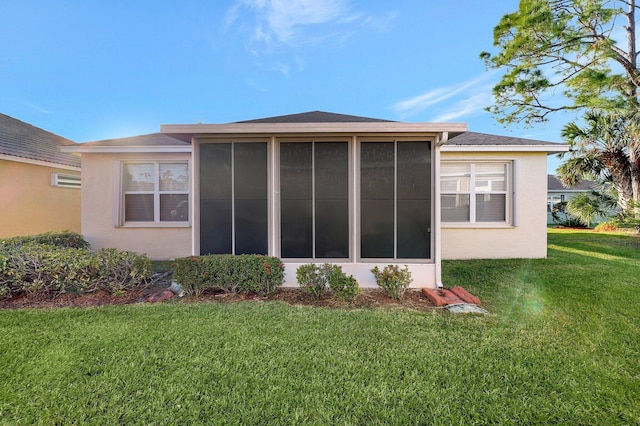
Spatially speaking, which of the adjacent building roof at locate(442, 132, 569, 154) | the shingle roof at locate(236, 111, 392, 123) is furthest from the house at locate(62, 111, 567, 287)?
the shingle roof at locate(236, 111, 392, 123)

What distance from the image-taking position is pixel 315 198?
5.24 m

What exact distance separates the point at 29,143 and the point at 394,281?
13579 mm

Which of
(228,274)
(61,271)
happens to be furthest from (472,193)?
(61,271)

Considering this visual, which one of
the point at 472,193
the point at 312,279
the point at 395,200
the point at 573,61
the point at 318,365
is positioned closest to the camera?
the point at 318,365

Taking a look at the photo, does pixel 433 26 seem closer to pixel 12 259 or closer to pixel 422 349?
pixel 422 349

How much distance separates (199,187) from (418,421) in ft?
16.0

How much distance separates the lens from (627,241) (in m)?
10.1

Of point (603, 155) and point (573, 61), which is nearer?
point (603, 155)

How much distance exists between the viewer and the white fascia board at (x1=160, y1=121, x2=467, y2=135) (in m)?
4.86

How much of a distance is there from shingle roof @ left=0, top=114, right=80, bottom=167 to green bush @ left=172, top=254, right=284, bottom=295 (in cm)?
842

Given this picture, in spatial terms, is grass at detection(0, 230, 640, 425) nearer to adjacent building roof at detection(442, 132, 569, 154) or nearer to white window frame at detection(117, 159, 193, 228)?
white window frame at detection(117, 159, 193, 228)

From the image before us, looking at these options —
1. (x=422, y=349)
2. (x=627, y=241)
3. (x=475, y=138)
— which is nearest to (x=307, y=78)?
(x=475, y=138)

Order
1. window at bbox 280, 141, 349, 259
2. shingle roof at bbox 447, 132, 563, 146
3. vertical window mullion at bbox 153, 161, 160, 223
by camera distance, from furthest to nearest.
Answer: vertical window mullion at bbox 153, 161, 160, 223
shingle roof at bbox 447, 132, 563, 146
window at bbox 280, 141, 349, 259

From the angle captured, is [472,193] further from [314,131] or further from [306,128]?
[306,128]
